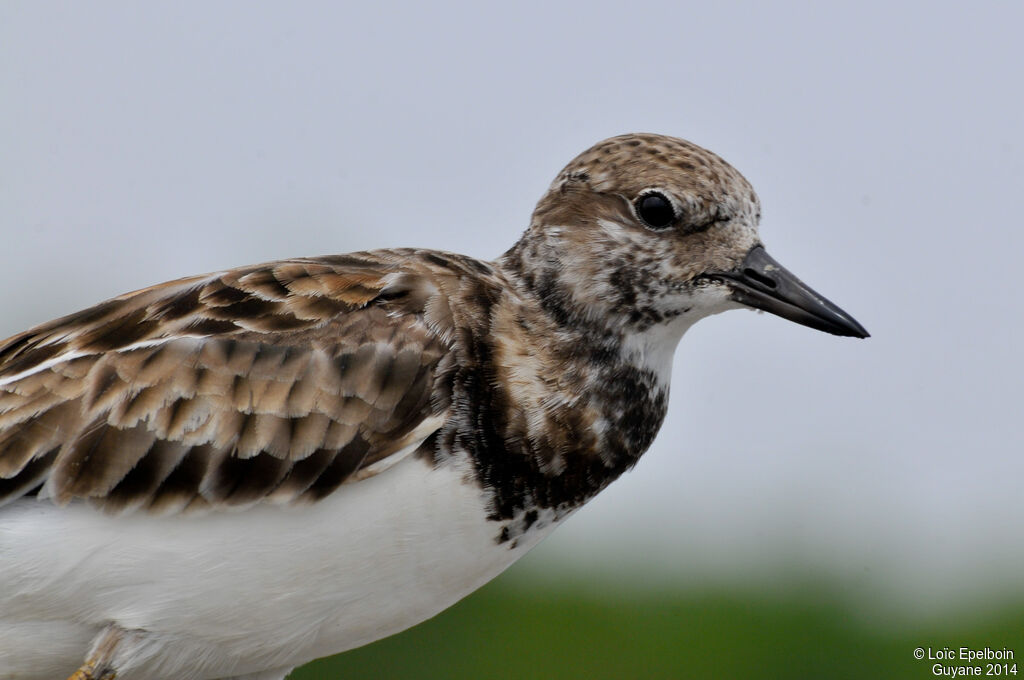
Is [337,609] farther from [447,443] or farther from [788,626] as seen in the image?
[788,626]

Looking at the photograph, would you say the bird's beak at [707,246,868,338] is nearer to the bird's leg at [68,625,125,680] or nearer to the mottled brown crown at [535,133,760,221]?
the mottled brown crown at [535,133,760,221]

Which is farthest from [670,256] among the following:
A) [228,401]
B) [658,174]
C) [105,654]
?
[105,654]

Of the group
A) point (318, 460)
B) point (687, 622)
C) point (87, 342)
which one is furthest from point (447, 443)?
point (687, 622)

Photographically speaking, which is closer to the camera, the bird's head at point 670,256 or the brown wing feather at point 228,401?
the brown wing feather at point 228,401

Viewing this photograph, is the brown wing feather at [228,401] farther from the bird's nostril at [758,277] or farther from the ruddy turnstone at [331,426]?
the bird's nostril at [758,277]

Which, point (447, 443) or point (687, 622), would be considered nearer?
point (447, 443)

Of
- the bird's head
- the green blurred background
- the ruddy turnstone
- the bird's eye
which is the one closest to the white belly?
the ruddy turnstone

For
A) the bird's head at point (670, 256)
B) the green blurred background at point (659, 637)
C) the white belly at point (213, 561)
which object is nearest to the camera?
the white belly at point (213, 561)

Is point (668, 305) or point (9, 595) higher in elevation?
point (668, 305)

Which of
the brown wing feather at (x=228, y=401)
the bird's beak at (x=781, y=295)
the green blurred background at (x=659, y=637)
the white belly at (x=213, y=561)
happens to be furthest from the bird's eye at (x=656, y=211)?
the green blurred background at (x=659, y=637)
